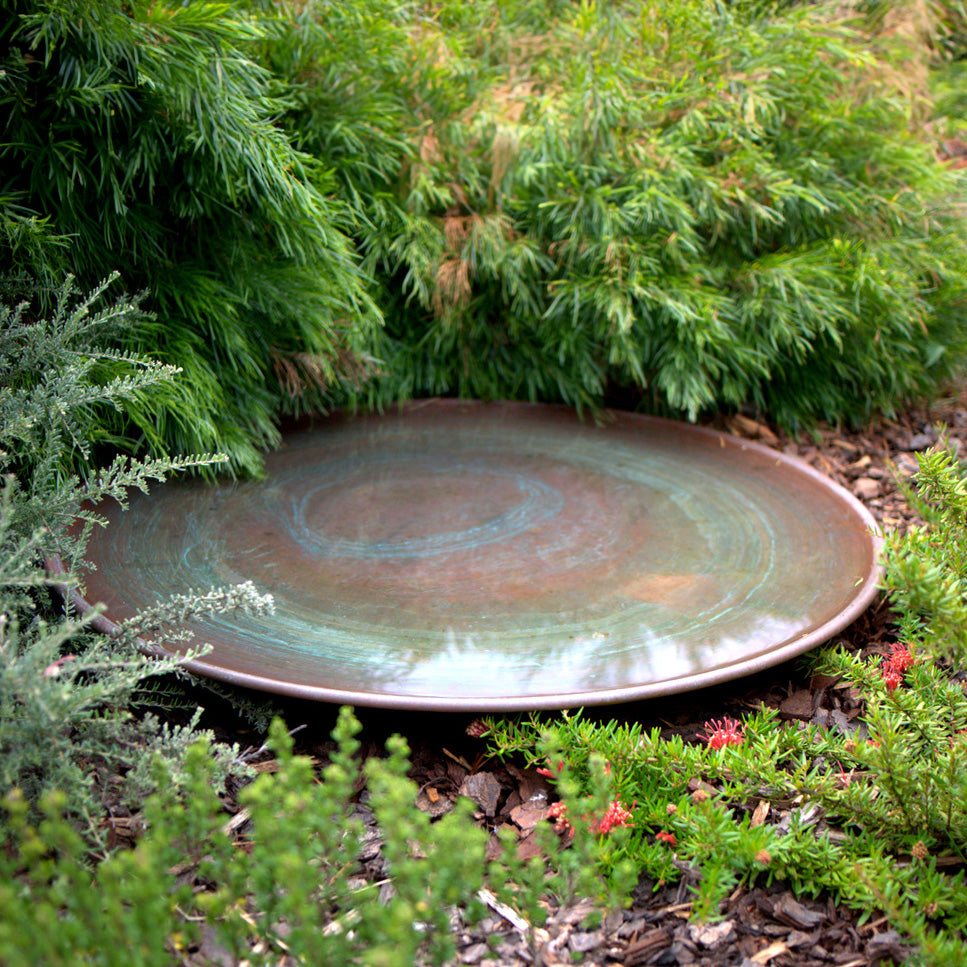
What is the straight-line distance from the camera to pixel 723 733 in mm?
1402

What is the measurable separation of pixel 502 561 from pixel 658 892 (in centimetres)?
78

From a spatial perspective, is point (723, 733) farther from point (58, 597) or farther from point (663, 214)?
point (663, 214)

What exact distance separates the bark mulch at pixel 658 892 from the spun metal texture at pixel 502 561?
6.0 inches

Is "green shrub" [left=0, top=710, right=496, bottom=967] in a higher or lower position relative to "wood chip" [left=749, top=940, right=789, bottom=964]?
higher

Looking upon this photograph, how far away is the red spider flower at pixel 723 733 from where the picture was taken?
1388 mm

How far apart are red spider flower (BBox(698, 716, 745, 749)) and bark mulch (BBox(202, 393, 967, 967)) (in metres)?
0.06

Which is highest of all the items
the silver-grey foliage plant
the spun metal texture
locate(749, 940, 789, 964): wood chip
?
the silver-grey foliage plant

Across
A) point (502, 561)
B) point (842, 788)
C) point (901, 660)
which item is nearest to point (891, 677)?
point (901, 660)

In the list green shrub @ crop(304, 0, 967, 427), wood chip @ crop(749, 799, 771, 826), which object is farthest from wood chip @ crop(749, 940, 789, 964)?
green shrub @ crop(304, 0, 967, 427)

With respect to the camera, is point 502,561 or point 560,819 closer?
point 560,819

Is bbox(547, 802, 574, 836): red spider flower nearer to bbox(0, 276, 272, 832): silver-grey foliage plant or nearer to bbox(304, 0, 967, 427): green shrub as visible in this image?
bbox(0, 276, 272, 832): silver-grey foliage plant

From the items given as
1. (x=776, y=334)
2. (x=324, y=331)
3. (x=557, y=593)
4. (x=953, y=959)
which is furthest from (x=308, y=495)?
(x=953, y=959)

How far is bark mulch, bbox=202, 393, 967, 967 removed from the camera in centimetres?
115

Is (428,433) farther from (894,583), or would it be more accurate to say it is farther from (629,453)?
(894,583)
